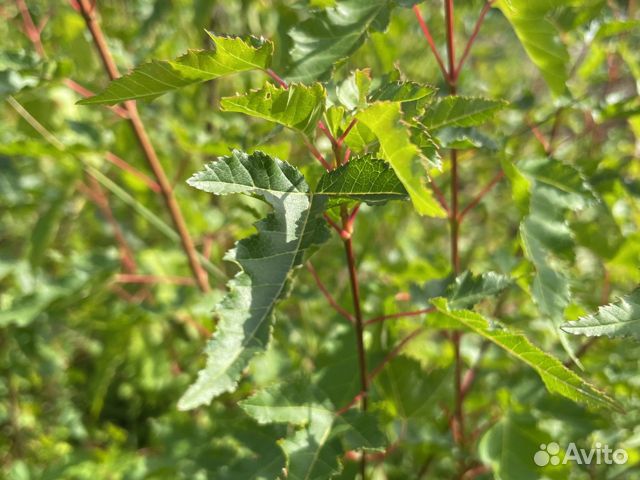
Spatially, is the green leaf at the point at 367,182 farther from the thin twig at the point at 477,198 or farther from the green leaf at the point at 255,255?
the thin twig at the point at 477,198

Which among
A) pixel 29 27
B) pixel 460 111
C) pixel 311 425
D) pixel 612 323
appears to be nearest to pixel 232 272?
pixel 29 27

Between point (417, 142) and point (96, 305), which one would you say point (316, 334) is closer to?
point (96, 305)

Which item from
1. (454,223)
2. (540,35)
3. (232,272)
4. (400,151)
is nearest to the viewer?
(400,151)

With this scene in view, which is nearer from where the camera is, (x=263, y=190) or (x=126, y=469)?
(x=263, y=190)

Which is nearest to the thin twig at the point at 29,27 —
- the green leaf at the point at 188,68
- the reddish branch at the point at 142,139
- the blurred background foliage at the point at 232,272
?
the blurred background foliage at the point at 232,272

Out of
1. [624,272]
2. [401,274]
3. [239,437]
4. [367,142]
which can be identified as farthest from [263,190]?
[624,272]

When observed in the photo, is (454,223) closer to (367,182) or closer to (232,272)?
(367,182)
